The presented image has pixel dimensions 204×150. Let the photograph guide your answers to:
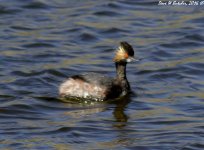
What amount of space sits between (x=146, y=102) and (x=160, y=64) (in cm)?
220

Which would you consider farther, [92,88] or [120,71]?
[120,71]

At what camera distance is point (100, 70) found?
13664 mm

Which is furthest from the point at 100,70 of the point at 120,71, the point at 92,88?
the point at 92,88

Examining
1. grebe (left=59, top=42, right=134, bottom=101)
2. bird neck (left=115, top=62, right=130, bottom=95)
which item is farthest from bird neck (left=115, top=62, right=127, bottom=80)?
grebe (left=59, top=42, right=134, bottom=101)

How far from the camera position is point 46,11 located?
17.3 metres

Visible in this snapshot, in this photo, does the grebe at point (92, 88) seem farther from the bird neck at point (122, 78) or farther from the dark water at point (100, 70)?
the dark water at point (100, 70)

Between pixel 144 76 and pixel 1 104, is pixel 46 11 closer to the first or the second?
pixel 144 76

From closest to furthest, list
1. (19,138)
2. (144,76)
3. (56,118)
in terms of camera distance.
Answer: (19,138) → (56,118) → (144,76)

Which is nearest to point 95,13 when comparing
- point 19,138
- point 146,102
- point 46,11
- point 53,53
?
point 46,11

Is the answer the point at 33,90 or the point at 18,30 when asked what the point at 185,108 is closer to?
the point at 33,90

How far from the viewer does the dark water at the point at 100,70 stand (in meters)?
10.2

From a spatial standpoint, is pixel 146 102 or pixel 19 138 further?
pixel 146 102

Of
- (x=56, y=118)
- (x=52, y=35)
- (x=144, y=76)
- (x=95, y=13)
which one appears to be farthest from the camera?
(x=95, y=13)

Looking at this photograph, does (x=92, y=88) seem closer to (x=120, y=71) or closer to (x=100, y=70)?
(x=120, y=71)
